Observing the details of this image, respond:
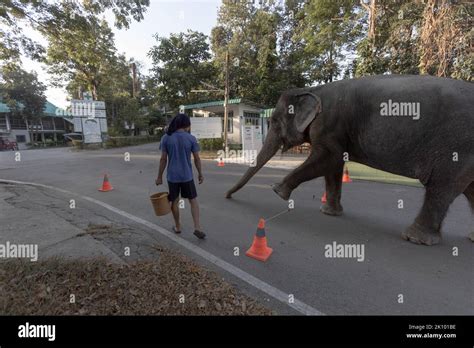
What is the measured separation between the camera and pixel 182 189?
146 inches

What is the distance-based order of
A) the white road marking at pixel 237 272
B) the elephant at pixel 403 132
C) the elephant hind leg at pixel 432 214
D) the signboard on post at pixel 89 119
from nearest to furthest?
the white road marking at pixel 237 272 < the elephant at pixel 403 132 < the elephant hind leg at pixel 432 214 < the signboard on post at pixel 89 119

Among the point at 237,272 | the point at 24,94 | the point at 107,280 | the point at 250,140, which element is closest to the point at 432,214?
the point at 237,272

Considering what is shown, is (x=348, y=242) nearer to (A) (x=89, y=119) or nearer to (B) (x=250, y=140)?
(B) (x=250, y=140)

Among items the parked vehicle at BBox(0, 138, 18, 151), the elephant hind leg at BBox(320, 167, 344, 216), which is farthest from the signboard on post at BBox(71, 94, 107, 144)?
the elephant hind leg at BBox(320, 167, 344, 216)

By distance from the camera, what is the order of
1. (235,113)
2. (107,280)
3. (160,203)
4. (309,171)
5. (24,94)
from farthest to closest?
(24,94)
(235,113)
(309,171)
(160,203)
(107,280)

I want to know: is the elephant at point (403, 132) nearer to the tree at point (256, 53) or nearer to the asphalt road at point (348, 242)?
the asphalt road at point (348, 242)

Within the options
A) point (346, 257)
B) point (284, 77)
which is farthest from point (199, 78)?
point (346, 257)

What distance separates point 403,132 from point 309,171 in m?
1.40

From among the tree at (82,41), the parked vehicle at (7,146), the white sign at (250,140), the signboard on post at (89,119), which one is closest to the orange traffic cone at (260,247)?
the tree at (82,41)

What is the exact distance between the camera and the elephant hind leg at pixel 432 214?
3096 millimetres

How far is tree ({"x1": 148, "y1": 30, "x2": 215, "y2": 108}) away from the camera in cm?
2444

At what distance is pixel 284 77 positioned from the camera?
22344 millimetres
